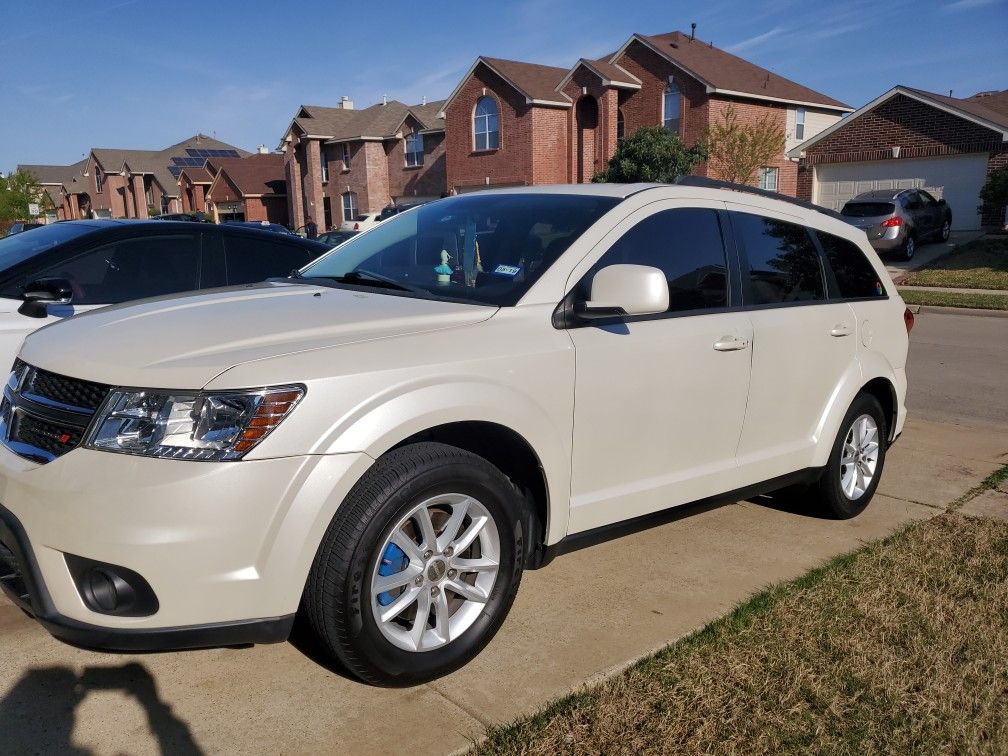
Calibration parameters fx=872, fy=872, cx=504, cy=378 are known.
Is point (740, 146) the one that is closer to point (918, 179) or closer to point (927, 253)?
point (918, 179)

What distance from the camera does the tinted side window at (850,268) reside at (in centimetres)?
484

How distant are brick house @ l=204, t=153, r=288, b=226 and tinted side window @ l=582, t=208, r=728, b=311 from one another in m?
53.1

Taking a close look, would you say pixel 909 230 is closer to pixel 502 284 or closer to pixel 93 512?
pixel 502 284

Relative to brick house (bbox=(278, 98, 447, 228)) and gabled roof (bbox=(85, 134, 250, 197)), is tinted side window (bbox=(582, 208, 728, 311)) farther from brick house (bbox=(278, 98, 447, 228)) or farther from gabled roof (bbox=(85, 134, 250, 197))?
gabled roof (bbox=(85, 134, 250, 197))

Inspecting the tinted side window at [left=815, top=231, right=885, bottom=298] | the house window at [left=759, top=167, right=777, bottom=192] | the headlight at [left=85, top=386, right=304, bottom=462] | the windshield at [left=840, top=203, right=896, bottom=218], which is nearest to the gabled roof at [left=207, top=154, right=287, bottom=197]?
the house window at [left=759, top=167, right=777, bottom=192]

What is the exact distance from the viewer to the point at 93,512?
2600mm

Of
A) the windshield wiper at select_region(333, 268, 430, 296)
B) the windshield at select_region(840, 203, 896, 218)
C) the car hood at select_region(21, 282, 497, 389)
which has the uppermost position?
the windshield at select_region(840, 203, 896, 218)

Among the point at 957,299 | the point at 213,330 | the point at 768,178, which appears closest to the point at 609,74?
the point at 768,178

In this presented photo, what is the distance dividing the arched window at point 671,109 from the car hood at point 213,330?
104 ft

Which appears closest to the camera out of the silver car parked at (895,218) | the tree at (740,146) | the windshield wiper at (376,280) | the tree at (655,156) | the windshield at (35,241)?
the windshield wiper at (376,280)

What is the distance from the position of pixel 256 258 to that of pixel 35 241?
4.51ft

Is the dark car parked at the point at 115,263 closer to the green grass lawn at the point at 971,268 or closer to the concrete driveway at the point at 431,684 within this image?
the concrete driveway at the point at 431,684

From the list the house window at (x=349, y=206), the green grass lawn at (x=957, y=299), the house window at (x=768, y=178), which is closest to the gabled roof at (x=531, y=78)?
the house window at (x=768, y=178)

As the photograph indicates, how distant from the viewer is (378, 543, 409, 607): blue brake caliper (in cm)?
301
